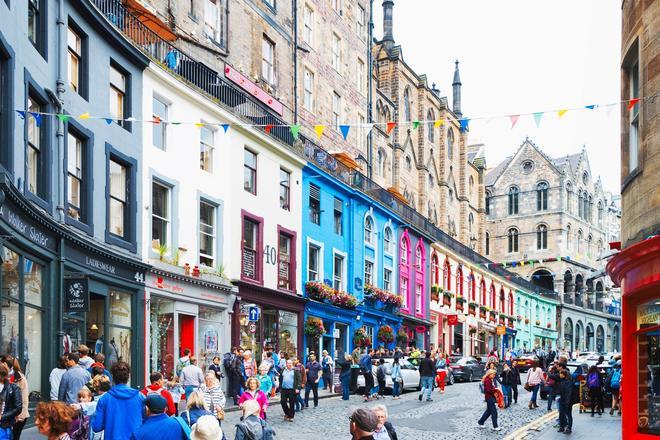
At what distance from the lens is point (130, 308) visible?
22328 mm

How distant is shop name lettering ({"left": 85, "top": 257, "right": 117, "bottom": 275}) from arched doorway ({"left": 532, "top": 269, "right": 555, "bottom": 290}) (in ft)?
211

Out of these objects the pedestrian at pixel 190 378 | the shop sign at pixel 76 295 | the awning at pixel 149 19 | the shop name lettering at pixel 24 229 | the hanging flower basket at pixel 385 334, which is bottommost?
the hanging flower basket at pixel 385 334

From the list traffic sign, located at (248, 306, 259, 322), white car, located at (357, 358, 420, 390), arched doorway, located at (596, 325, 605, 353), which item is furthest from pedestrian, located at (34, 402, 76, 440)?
arched doorway, located at (596, 325, 605, 353)

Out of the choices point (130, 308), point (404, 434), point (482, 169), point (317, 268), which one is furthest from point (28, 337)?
point (482, 169)

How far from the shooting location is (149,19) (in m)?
24.6

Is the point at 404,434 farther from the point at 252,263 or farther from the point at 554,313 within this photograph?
the point at 554,313

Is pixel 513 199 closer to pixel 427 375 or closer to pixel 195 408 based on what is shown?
pixel 427 375

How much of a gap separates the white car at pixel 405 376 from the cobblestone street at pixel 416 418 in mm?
685

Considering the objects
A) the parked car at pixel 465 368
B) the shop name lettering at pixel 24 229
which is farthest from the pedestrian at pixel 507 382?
the shop name lettering at pixel 24 229

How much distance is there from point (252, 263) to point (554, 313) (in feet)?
176

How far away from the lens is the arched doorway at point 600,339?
87369mm

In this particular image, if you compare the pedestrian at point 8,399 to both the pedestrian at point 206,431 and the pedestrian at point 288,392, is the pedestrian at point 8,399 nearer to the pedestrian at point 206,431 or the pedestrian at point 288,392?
the pedestrian at point 206,431

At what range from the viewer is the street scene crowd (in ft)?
27.1

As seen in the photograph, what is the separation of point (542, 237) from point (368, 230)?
146 feet
